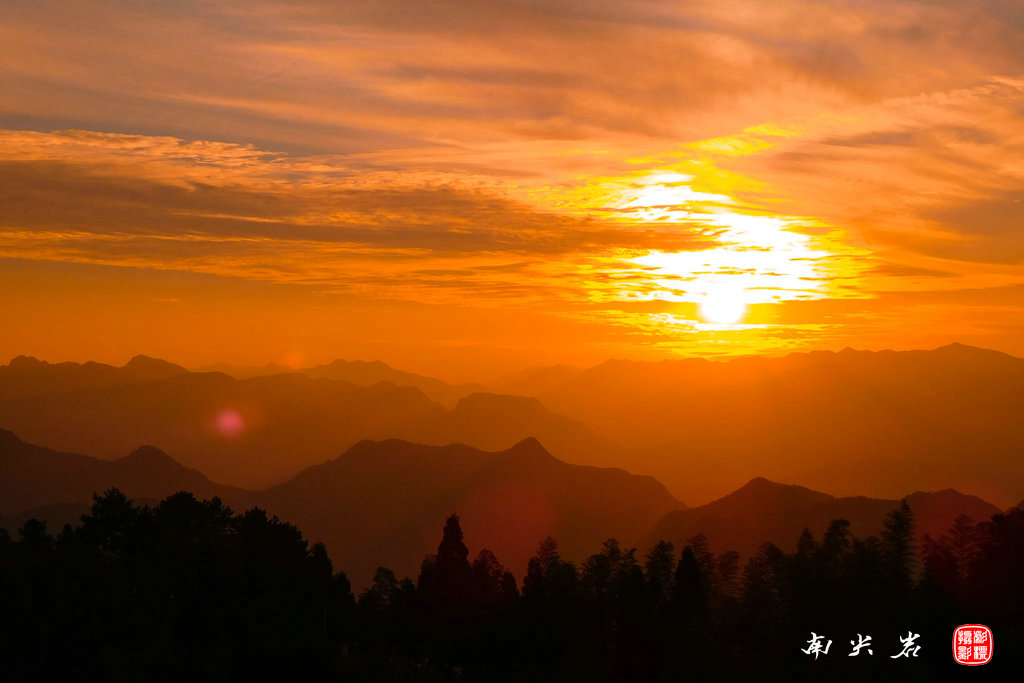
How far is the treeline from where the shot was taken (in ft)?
131

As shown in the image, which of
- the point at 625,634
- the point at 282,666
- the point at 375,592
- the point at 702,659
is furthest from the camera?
the point at 375,592

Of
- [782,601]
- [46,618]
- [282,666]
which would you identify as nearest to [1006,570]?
[782,601]

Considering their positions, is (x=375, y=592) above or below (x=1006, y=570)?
below

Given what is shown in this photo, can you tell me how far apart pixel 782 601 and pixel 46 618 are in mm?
58451

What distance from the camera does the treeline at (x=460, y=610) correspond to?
39906 mm

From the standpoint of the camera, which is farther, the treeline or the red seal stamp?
the red seal stamp

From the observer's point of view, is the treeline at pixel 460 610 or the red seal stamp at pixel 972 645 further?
the red seal stamp at pixel 972 645

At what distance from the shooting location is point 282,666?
4581cm

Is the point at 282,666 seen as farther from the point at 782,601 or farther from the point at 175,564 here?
the point at 782,601

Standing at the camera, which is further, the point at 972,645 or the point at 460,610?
the point at 460,610

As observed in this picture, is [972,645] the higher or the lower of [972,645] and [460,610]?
the higher

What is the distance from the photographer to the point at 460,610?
7856 cm

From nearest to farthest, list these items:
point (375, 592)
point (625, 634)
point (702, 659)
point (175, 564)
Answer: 1. point (175, 564)
2. point (702, 659)
3. point (625, 634)
4. point (375, 592)

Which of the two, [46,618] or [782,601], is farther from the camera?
[782,601]
